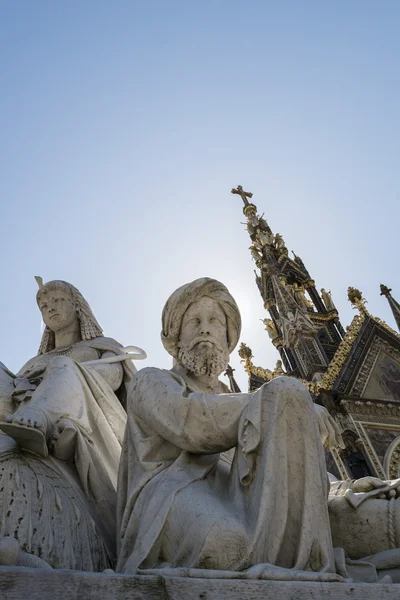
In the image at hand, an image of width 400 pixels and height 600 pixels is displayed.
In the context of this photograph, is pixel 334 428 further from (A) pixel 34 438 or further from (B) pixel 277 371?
(B) pixel 277 371

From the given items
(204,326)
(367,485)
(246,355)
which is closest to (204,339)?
(204,326)

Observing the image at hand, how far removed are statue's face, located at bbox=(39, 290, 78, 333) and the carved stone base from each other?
2545 millimetres

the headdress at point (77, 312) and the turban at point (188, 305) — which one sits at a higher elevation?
the headdress at point (77, 312)

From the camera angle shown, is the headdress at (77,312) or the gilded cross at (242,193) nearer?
the headdress at (77,312)

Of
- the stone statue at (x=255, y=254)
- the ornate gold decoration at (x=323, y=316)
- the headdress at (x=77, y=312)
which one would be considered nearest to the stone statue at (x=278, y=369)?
the ornate gold decoration at (x=323, y=316)

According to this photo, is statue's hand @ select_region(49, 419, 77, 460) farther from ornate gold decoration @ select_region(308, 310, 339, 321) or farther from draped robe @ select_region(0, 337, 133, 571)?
ornate gold decoration @ select_region(308, 310, 339, 321)

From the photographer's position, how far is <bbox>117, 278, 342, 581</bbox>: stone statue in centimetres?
201

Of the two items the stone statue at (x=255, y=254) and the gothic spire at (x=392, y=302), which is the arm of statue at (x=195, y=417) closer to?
the gothic spire at (x=392, y=302)

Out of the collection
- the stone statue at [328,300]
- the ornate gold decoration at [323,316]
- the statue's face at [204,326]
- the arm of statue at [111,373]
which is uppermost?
the stone statue at [328,300]

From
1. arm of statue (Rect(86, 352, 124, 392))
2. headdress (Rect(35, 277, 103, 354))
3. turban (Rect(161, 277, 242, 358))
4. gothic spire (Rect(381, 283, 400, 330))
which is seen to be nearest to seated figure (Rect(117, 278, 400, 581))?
turban (Rect(161, 277, 242, 358))

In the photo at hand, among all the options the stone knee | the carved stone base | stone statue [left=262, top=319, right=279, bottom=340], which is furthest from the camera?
stone statue [left=262, top=319, right=279, bottom=340]

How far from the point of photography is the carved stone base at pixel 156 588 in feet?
5.31

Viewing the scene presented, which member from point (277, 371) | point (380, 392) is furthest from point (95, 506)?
point (277, 371)

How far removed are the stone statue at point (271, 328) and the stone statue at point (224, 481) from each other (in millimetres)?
28203
